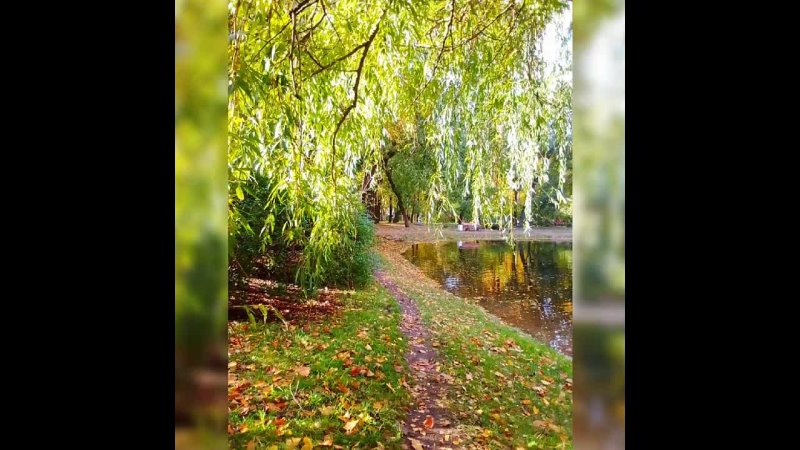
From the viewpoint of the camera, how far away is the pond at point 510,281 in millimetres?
1735

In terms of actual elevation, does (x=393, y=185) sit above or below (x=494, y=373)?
above

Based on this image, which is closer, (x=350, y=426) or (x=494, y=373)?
(x=350, y=426)

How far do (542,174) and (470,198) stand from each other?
0.31 metres

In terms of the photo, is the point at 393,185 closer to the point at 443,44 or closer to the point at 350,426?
the point at 443,44

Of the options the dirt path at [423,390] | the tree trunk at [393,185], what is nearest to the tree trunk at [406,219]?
the tree trunk at [393,185]

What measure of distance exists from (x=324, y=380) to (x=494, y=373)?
70 centimetres

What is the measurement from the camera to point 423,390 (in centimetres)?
177

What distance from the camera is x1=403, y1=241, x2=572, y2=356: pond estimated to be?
1735mm
